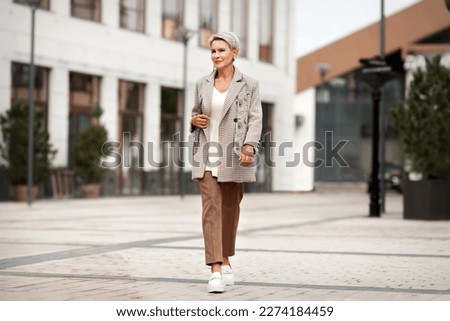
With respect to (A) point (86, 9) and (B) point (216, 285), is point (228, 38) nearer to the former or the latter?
(B) point (216, 285)

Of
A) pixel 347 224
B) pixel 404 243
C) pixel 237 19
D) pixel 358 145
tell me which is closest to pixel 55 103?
pixel 237 19

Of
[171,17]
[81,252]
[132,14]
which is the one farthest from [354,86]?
[81,252]

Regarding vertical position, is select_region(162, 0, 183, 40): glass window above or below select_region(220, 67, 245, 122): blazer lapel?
above

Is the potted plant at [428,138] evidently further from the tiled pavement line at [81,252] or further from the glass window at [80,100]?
the glass window at [80,100]

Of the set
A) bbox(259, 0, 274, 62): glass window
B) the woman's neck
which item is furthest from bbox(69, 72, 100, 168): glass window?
the woman's neck

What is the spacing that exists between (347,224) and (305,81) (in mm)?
39754

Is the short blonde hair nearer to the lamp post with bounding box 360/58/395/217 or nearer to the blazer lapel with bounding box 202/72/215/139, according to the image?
the blazer lapel with bounding box 202/72/215/139

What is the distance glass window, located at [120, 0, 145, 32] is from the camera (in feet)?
122

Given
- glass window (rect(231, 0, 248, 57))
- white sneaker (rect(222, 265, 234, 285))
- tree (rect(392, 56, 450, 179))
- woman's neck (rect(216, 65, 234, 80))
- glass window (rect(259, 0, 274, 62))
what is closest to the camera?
woman's neck (rect(216, 65, 234, 80))

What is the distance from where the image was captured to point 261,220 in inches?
786

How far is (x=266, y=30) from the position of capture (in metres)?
46.3

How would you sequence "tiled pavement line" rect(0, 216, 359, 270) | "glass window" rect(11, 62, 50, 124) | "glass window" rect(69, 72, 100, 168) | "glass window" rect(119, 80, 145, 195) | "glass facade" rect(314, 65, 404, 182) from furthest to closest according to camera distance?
"glass facade" rect(314, 65, 404, 182) → "glass window" rect(119, 80, 145, 195) → "glass window" rect(69, 72, 100, 168) → "glass window" rect(11, 62, 50, 124) → "tiled pavement line" rect(0, 216, 359, 270)

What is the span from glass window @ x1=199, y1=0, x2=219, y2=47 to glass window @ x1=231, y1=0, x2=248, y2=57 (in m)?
1.00
